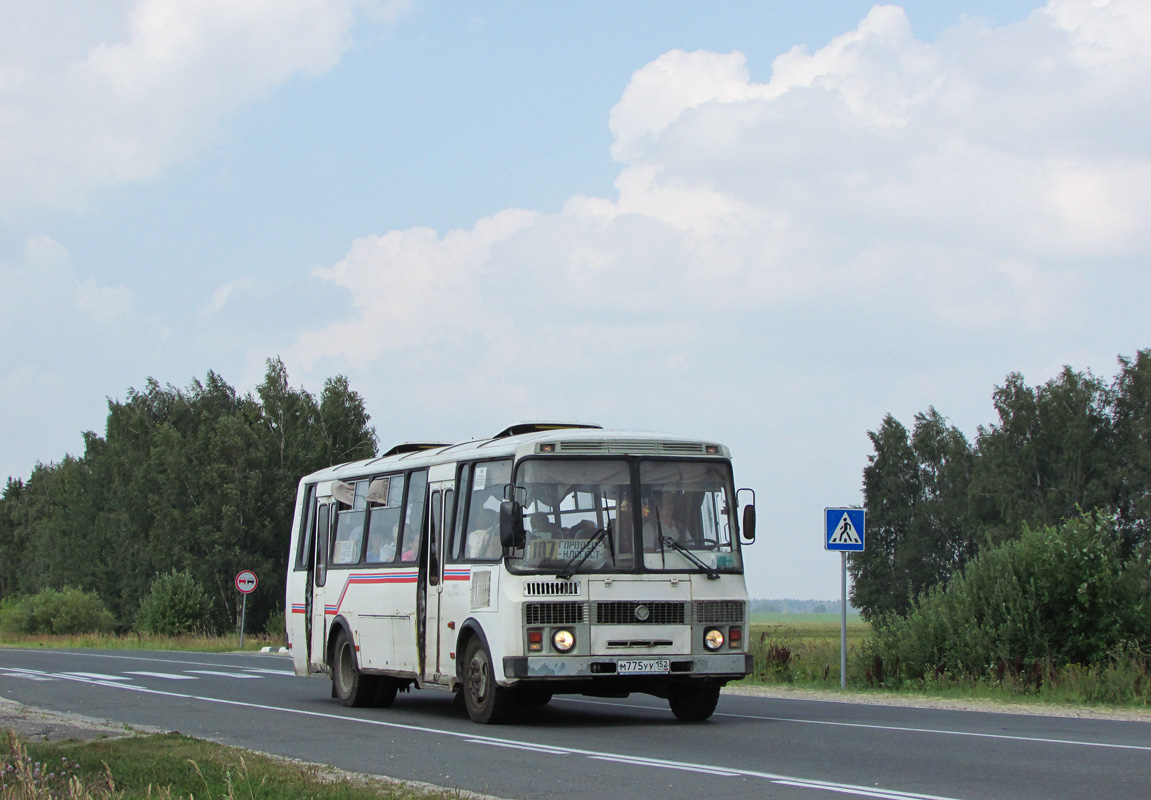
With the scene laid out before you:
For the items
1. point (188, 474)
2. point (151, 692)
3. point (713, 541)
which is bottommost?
point (151, 692)

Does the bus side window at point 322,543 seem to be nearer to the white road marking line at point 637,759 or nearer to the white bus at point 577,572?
the white road marking line at point 637,759

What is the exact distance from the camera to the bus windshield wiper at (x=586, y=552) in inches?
555

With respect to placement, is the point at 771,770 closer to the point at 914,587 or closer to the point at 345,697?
the point at 345,697

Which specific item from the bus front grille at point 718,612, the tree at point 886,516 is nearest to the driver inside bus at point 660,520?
the bus front grille at point 718,612

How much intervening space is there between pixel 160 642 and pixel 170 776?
42.5m

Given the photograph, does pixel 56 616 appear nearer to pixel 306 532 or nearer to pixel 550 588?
pixel 306 532

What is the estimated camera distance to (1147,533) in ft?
223

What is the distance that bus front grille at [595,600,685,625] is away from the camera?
14.1 meters

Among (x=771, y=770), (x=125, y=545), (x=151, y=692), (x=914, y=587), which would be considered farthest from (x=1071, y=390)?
(x=771, y=770)

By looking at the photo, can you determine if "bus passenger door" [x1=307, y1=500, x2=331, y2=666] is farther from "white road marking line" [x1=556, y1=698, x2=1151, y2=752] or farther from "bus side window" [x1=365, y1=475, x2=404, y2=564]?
"white road marking line" [x1=556, y1=698, x2=1151, y2=752]

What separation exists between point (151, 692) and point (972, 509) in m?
63.2

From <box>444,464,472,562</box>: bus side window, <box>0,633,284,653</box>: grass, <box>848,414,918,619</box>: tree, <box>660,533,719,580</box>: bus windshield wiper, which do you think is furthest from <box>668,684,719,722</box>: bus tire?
<box>848,414,918,619</box>: tree

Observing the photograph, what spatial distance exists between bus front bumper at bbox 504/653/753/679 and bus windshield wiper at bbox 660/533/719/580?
828 mm

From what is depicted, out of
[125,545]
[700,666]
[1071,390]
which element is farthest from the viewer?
[125,545]
